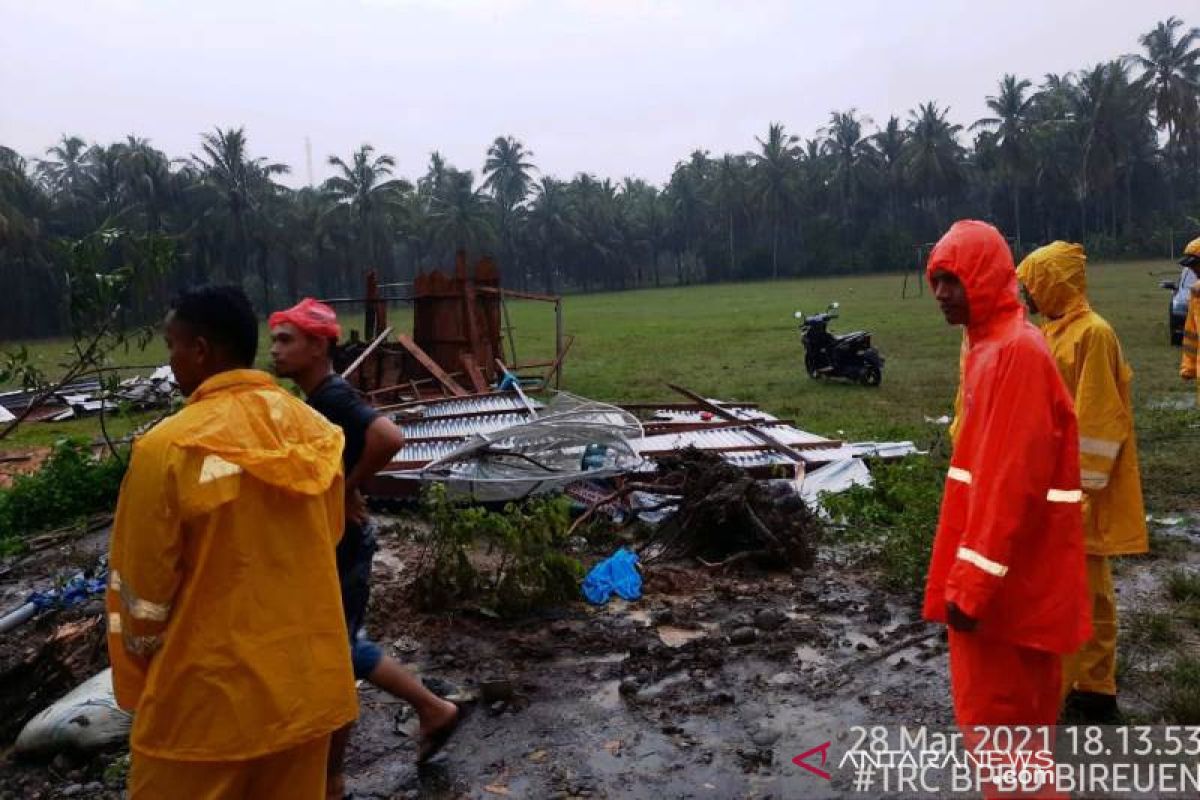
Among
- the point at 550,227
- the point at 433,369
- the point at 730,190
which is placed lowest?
the point at 433,369

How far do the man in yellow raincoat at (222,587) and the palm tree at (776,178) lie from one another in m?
62.0

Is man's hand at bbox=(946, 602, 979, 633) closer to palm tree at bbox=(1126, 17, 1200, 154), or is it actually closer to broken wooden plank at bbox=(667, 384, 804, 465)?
broken wooden plank at bbox=(667, 384, 804, 465)

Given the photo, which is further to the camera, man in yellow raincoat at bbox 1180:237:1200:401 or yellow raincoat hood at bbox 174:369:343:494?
man in yellow raincoat at bbox 1180:237:1200:401

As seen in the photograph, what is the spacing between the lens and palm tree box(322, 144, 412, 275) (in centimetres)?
5172

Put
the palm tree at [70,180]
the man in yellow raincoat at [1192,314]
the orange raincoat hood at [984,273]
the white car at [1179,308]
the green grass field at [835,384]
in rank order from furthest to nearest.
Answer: the palm tree at [70,180]
the white car at [1179,308]
the green grass field at [835,384]
the man in yellow raincoat at [1192,314]
the orange raincoat hood at [984,273]

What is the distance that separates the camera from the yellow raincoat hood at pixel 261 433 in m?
1.82

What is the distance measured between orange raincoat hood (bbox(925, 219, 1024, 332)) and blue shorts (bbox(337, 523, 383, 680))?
208 centimetres

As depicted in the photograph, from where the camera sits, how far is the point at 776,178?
6316 cm

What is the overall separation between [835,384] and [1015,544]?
36.1 feet

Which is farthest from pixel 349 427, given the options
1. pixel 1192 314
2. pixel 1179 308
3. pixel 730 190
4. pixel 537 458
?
pixel 730 190

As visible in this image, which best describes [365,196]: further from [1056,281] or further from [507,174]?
[1056,281]

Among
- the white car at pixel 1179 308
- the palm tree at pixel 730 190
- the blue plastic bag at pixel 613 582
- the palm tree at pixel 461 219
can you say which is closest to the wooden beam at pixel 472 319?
the blue plastic bag at pixel 613 582

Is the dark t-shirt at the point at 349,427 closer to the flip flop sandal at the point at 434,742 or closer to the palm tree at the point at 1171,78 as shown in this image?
the flip flop sandal at the point at 434,742

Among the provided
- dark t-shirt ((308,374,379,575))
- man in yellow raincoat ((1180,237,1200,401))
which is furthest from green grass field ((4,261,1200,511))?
dark t-shirt ((308,374,379,575))
